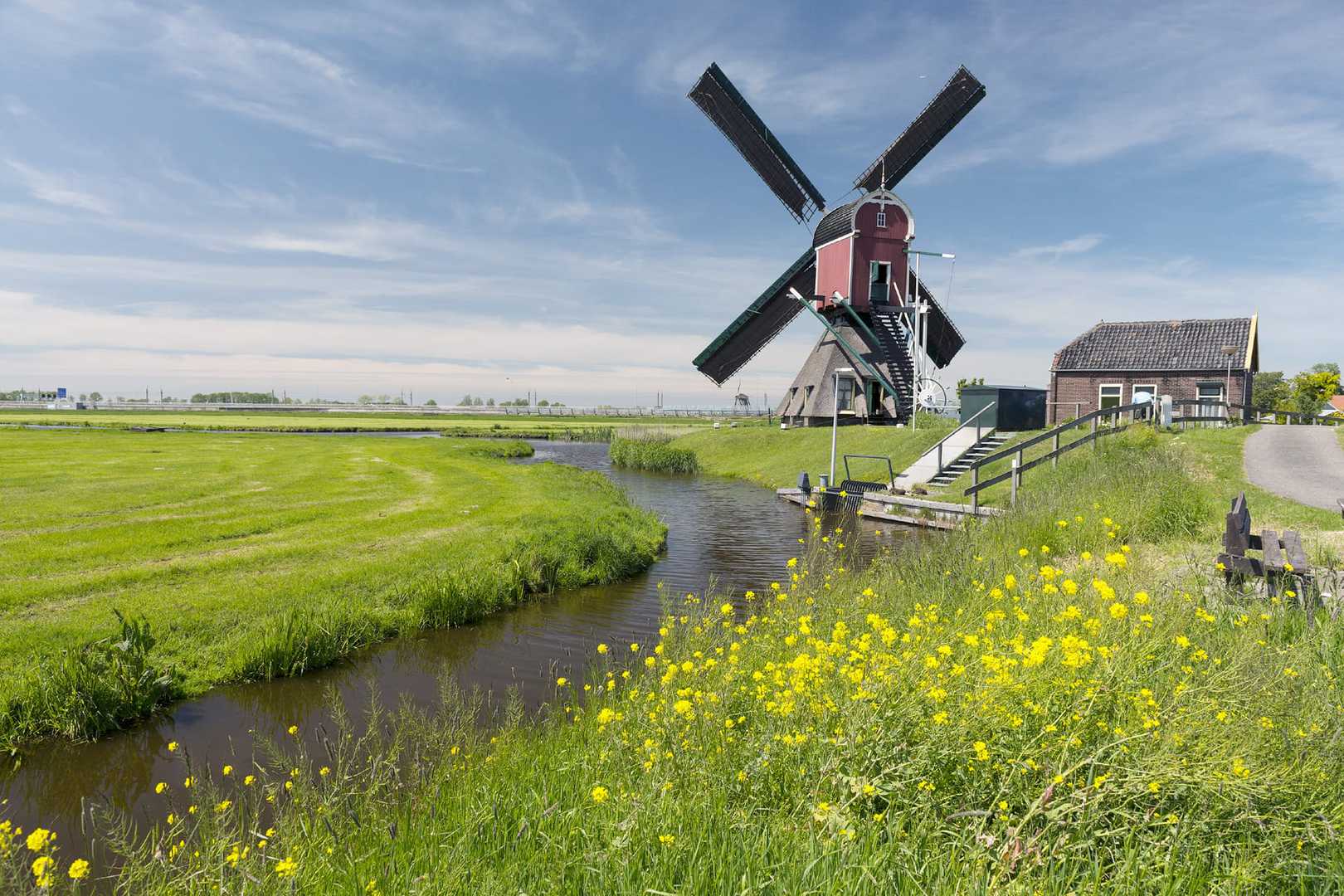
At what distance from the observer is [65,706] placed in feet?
21.4

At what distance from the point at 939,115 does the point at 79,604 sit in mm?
39668

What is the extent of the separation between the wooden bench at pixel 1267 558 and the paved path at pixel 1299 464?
635 cm

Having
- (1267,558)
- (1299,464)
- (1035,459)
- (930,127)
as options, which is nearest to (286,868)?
(1267,558)

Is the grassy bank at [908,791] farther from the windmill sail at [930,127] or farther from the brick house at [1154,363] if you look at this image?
the windmill sail at [930,127]

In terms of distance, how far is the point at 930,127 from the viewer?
36156 millimetres

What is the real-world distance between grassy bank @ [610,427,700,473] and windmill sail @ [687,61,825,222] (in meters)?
14.9

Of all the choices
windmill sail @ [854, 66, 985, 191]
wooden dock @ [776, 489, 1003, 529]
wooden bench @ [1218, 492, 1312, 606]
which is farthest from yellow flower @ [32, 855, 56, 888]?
windmill sail @ [854, 66, 985, 191]

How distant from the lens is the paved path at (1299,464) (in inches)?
550

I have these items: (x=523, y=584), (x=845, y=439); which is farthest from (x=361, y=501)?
(x=845, y=439)

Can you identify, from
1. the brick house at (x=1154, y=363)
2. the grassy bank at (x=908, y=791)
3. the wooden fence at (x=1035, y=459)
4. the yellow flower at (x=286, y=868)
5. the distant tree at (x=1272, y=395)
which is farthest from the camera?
the distant tree at (x=1272, y=395)

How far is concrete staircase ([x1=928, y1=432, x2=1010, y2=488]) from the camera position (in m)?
22.5

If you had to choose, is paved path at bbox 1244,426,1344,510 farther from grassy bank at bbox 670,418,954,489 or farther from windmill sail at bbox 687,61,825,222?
windmill sail at bbox 687,61,825,222

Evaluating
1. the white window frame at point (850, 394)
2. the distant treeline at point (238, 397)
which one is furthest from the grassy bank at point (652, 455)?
the distant treeline at point (238, 397)

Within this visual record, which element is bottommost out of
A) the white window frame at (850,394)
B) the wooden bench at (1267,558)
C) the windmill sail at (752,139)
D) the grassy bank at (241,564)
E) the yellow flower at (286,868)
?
the grassy bank at (241,564)
